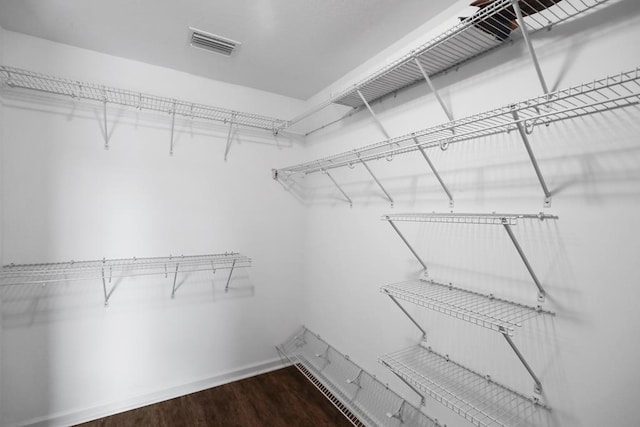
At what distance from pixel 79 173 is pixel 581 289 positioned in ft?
9.11

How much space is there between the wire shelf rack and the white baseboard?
240 cm

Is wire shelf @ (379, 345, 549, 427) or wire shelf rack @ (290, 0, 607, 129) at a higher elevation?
wire shelf rack @ (290, 0, 607, 129)

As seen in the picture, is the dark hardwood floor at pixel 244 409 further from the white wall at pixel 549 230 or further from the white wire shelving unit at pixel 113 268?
the white wire shelving unit at pixel 113 268

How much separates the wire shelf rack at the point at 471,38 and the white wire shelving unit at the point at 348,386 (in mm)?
1861

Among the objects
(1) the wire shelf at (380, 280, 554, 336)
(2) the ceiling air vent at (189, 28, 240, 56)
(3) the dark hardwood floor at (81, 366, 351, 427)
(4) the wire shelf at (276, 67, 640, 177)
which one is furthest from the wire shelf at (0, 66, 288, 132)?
(3) the dark hardwood floor at (81, 366, 351, 427)

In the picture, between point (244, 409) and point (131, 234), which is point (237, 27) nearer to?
point (131, 234)

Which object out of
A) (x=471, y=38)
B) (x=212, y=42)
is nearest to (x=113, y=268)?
(x=212, y=42)

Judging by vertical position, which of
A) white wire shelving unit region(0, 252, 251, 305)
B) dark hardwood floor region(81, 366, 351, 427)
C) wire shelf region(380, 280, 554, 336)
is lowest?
dark hardwood floor region(81, 366, 351, 427)

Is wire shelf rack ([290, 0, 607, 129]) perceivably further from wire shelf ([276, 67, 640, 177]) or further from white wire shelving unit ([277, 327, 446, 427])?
white wire shelving unit ([277, 327, 446, 427])

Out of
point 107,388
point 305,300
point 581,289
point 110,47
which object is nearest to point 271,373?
point 305,300

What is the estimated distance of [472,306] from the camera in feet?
4.05

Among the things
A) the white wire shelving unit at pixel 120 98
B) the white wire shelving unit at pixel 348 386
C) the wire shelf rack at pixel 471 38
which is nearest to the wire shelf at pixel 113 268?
the white wire shelving unit at pixel 120 98

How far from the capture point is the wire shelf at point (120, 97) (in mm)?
1767

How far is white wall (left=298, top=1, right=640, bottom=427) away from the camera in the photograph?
96 cm
